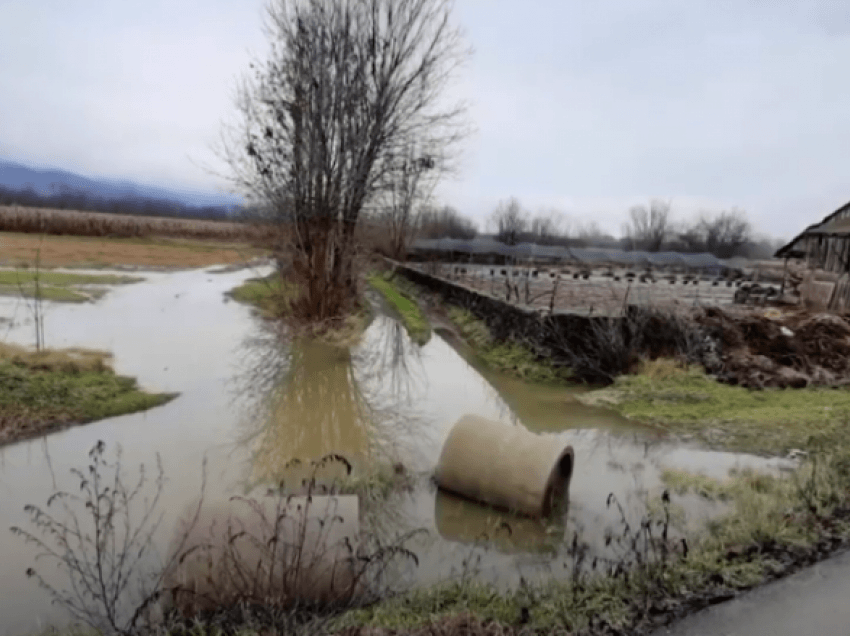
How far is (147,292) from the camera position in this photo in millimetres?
22844

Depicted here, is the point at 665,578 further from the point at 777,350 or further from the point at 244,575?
the point at 777,350

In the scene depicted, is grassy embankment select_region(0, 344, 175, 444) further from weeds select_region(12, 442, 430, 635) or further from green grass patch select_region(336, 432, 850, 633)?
green grass patch select_region(336, 432, 850, 633)

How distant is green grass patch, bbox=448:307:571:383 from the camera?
468 inches

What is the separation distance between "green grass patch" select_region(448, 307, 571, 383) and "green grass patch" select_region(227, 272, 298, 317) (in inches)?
207

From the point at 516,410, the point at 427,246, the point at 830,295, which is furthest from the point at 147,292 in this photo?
the point at 427,246

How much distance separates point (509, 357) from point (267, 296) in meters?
12.4

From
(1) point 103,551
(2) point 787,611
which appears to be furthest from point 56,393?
(2) point 787,611

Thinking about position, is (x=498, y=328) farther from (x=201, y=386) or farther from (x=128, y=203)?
(x=128, y=203)

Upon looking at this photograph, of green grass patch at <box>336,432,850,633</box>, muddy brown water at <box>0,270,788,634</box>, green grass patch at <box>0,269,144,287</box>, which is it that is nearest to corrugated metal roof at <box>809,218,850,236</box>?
muddy brown water at <box>0,270,788,634</box>

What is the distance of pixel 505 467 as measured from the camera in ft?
18.7

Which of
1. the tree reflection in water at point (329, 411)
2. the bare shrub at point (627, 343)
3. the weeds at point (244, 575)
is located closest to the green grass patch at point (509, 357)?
the bare shrub at point (627, 343)

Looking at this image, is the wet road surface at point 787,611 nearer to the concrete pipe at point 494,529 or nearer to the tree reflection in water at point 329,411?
the concrete pipe at point 494,529

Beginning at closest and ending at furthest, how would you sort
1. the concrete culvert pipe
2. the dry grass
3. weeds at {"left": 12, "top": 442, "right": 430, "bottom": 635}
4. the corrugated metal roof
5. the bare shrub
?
1. weeds at {"left": 12, "top": 442, "right": 430, "bottom": 635}
2. the concrete culvert pipe
3. the dry grass
4. the bare shrub
5. the corrugated metal roof

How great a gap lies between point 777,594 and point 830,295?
20.3m
